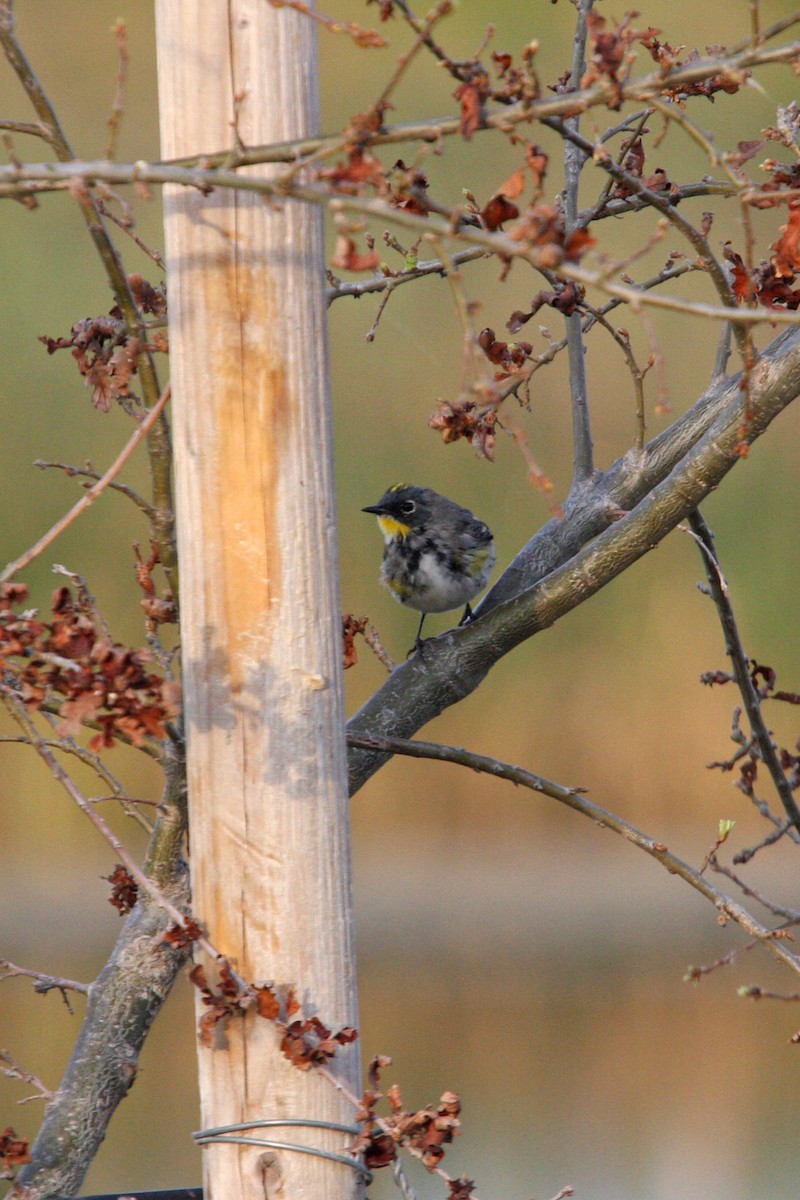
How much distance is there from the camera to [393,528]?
330cm

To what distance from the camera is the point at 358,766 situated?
1807 mm

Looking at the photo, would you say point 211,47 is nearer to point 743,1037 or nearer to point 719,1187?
point 719,1187

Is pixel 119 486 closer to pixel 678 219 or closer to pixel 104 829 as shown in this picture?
pixel 104 829

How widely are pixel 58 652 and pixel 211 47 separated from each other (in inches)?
20.7

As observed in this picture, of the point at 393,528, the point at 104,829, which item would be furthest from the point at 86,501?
the point at 393,528

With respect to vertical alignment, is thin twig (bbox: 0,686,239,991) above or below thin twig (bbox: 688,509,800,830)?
below

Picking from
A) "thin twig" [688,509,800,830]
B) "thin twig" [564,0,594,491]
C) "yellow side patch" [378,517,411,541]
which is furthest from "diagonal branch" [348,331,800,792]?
"yellow side patch" [378,517,411,541]

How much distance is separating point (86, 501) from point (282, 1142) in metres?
0.58

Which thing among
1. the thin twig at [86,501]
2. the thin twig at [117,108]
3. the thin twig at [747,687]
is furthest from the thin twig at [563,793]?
the thin twig at [117,108]

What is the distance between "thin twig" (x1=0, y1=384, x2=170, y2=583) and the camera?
3.73ft

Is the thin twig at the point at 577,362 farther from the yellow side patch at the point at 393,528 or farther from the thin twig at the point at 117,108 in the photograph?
the yellow side patch at the point at 393,528

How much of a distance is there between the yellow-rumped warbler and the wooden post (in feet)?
6.18

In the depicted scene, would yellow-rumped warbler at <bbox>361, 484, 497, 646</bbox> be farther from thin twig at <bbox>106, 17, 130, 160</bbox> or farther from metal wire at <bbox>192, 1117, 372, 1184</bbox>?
thin twig at <bbox>106, 17, 130, 160</bbox>

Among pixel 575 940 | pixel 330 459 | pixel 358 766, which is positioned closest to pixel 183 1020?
pixel 575 940
